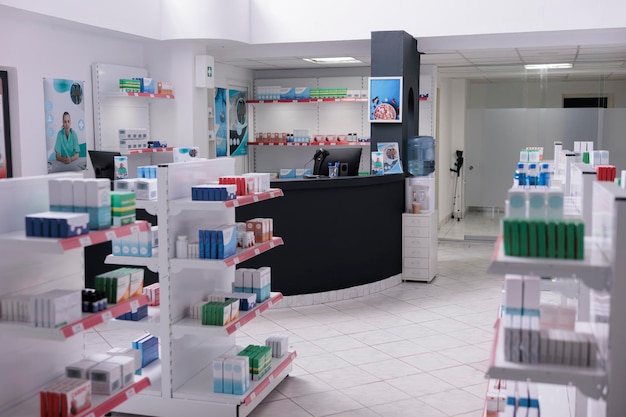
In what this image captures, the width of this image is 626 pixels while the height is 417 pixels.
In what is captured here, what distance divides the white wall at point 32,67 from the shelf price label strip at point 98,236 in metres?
4.05

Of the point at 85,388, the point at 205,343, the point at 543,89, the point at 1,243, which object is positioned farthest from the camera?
the point at 543,89

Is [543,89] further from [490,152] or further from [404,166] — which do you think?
[404,166]

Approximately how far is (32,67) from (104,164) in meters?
1.24

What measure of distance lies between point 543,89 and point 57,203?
9473 mm

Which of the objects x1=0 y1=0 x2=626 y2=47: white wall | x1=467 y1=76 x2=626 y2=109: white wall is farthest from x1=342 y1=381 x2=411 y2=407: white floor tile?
x1=467 y1=76 x2=626 y2=109: white wall

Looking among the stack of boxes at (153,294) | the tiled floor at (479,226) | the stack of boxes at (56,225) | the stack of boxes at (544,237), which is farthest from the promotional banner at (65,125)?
the tiled floor at (479,226)

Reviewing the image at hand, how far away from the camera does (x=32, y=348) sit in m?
3.62

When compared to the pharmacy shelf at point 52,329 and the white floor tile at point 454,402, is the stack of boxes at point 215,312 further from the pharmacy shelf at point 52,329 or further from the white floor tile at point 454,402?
the white floor tile at point 454,402

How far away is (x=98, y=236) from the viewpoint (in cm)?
331

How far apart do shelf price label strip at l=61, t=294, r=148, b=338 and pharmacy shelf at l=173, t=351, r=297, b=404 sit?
3.42 ft

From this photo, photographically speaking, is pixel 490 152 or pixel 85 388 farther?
pixel 490 152

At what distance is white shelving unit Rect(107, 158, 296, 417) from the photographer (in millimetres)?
4406

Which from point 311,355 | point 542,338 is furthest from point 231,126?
point 542,338

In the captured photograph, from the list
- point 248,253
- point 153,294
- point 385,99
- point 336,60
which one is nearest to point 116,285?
point 248,253
